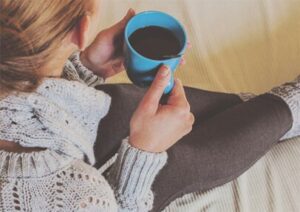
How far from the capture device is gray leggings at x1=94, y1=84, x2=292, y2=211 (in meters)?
0.83

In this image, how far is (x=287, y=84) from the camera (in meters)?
0.95

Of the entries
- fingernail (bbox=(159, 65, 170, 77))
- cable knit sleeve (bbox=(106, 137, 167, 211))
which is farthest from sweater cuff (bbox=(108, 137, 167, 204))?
fingernail (bbox=(159, 65, 170, 77))

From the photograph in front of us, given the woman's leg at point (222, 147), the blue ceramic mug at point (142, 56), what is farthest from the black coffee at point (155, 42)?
the woman's leg at point (222, 147)

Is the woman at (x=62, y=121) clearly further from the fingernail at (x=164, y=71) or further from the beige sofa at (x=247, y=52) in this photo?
the beige sofa at (x=247, y=52)

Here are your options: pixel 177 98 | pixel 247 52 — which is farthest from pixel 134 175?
pixel 247 52

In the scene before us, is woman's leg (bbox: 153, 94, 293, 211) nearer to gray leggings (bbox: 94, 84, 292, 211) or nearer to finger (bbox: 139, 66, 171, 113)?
gray leggings (bbox: 94, 84, 292, 211)

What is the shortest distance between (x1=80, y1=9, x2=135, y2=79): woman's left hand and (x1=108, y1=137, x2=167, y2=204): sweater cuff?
156 mm

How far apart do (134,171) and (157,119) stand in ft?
0.25

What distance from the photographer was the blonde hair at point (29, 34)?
53 cm

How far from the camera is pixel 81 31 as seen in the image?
599mm

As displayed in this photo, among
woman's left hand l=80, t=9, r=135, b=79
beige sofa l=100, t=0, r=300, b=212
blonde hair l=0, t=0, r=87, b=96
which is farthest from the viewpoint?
beige sofa l=100, t=0, r=300, b=212

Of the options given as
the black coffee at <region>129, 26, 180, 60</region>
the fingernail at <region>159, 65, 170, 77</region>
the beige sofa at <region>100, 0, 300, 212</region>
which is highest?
the black coffee at <region>129, 26, 180, 60</region>

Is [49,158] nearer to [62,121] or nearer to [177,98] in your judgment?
[62,121]

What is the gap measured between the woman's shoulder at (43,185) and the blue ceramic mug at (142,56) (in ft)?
0.48
